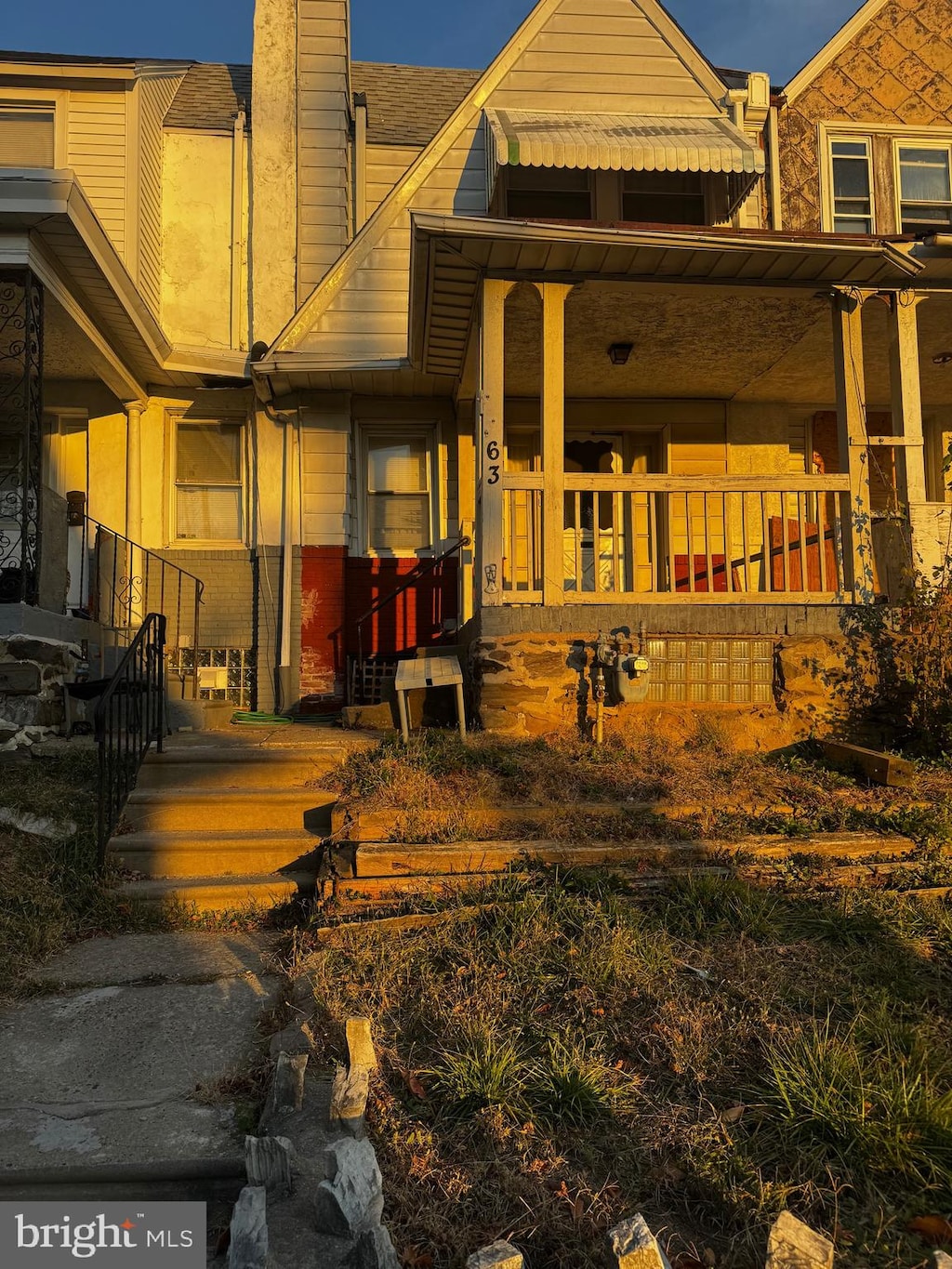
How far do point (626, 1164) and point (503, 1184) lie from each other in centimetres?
37

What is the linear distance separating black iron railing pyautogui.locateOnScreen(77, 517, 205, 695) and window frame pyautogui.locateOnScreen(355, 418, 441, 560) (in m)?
2.06

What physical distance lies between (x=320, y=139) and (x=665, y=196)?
421cm

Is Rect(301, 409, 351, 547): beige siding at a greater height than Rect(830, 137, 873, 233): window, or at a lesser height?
lesser

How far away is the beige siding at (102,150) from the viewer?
34.1 feet

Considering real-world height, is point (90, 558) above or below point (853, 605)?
above

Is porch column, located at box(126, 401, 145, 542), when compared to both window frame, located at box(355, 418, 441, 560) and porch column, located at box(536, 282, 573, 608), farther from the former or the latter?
porch column, located at box(536, 282, 573, 608)

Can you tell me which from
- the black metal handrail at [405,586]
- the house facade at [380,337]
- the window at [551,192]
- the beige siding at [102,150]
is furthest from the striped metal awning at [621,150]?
the beige siding at [102,150]

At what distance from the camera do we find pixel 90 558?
34.0 ft

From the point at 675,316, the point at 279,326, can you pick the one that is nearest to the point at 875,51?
the point at 675,316

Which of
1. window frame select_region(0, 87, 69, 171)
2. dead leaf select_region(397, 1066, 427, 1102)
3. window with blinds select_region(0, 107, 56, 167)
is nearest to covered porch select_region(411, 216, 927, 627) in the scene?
dead leaf select_region(397, 1066, 427, 1102)

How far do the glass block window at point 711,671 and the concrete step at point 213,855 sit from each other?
297cm

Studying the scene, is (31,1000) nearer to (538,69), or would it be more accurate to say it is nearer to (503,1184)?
(503,1184)

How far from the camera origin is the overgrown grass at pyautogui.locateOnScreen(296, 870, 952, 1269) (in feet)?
8.04

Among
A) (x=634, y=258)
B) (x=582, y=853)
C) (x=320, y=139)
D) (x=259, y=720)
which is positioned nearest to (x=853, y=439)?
(x=634, y=258)
